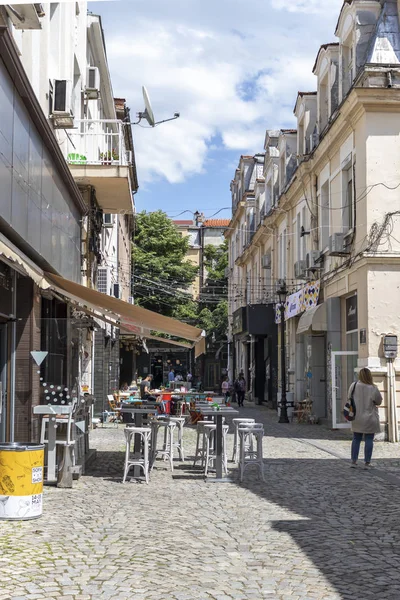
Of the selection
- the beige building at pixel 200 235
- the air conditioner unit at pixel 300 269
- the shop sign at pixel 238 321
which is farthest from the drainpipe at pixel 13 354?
the beige building at pixel 200 235

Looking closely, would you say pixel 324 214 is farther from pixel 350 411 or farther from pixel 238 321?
pixel 238 321

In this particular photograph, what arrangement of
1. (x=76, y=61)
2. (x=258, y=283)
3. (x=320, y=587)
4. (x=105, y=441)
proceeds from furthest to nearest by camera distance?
(x=258, y=283)
(x=76, y=61)
(x=105, y=441)
(x=320, y=587)

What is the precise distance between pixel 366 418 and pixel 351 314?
828cm

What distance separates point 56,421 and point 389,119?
12.0 m

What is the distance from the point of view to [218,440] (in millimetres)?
11688

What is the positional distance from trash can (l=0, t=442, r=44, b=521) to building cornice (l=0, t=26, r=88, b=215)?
4.66 meters

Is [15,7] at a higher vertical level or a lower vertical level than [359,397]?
higher

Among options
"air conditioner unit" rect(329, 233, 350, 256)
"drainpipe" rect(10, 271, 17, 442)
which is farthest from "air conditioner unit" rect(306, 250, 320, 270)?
"drainpipe" rect(10, 271, 17, 442)

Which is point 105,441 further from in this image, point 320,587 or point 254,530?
point 320,587

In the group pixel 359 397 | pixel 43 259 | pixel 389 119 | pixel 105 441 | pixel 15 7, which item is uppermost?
pixel 389 119

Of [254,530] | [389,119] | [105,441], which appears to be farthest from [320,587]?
[389,119]

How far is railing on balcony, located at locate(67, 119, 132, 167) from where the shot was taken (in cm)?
1805

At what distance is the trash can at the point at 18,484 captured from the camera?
805cm

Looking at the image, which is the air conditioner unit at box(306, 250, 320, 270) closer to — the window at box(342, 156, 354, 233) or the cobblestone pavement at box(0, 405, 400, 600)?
the window at box(342, 156, 354, 233)
